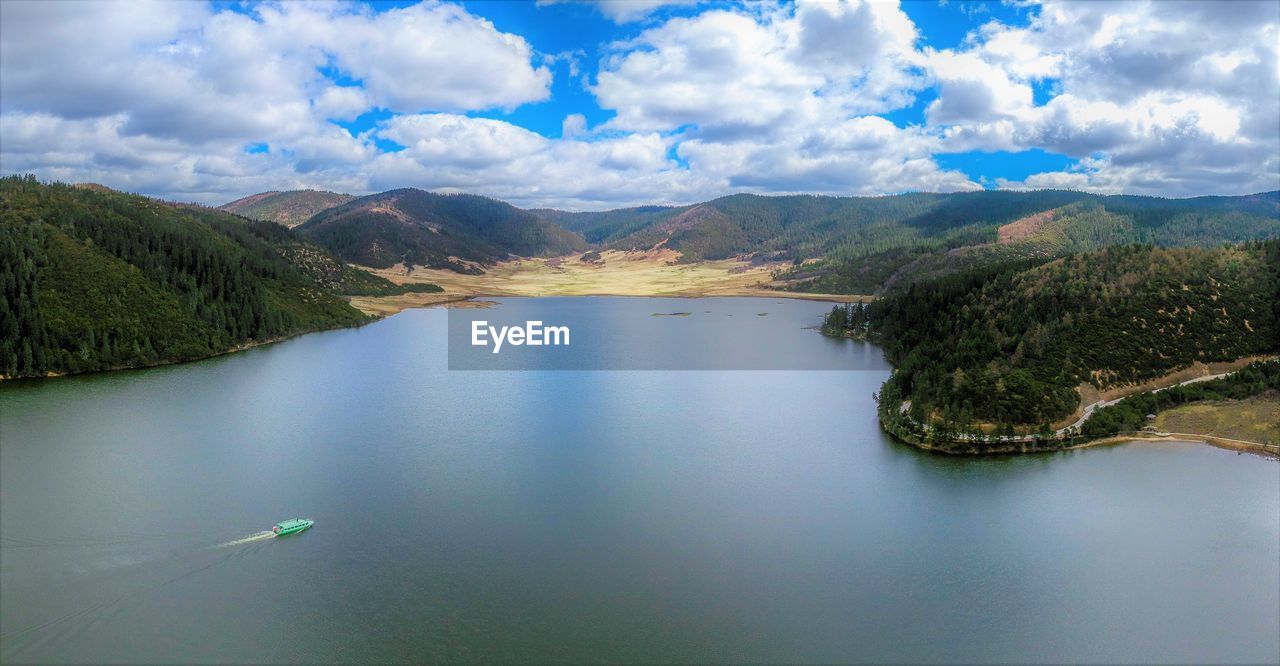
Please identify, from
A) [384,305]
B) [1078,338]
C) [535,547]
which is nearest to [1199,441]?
[1078,338]

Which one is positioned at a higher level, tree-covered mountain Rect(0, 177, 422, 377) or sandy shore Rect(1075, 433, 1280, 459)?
tree-covered mountain Rect(0, 177, 422, 377)

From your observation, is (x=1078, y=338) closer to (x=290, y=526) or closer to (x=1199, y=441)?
(x=1199, y=441)

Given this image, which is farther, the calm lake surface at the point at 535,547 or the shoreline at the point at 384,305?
the shoreline at the point at 384,305

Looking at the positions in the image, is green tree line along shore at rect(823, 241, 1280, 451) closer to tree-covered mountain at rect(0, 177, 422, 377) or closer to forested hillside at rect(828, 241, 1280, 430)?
forested hillside at rect(828, 241, 1280, 430)

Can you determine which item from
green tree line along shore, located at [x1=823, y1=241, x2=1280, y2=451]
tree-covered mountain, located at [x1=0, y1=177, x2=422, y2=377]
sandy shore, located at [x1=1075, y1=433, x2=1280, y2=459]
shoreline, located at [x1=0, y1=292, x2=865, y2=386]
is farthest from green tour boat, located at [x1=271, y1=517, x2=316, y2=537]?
tree-covered mountain, located at [x1=0, y1=177, x2=422, y2=377]

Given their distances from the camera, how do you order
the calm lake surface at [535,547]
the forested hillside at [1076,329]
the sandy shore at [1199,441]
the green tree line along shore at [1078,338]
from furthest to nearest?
1. the forested hillside at [1076,329]
2. the green tree line along shore at [1078,338]
3. the sandy shore at [1199,441]
4. the calm lake surface at [535,547]

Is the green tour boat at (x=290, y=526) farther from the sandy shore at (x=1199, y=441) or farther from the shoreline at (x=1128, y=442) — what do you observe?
the sandy shore at (x=1199, y=441)

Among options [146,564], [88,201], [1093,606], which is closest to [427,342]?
[88,201]

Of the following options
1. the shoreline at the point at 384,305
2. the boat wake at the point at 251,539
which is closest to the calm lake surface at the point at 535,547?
the boat wake at the point at 251,539
